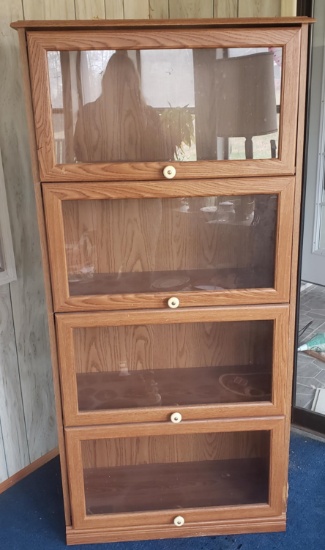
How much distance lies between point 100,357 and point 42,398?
16.8 inches

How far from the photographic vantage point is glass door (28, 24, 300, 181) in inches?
47.5

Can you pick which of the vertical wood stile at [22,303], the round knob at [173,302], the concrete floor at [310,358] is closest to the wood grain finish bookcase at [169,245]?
the round knob at [173,302]

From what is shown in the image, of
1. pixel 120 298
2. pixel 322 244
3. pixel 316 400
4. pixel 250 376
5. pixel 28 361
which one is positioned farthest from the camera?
pixel 322 244

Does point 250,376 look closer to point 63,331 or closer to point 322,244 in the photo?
point 63,331

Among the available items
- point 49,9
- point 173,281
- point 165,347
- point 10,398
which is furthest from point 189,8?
point 10,398

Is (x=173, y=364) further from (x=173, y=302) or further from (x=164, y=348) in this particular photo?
(x=173, y=302)

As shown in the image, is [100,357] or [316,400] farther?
[316,400]

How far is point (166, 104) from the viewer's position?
131 centimetres

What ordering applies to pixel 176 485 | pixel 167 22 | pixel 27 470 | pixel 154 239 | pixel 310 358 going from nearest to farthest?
pixel 167 22
pixel 154 239
pixel 176 485
pixel 27 470
pixel 310 358

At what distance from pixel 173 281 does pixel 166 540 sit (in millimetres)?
874

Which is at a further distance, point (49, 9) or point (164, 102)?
point (49, 9)

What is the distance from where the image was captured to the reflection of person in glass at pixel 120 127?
130 cm

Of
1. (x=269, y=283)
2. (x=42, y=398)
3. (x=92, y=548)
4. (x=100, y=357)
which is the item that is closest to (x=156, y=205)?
(x=269, y=283)

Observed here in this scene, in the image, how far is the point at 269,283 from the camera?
4.56ft
